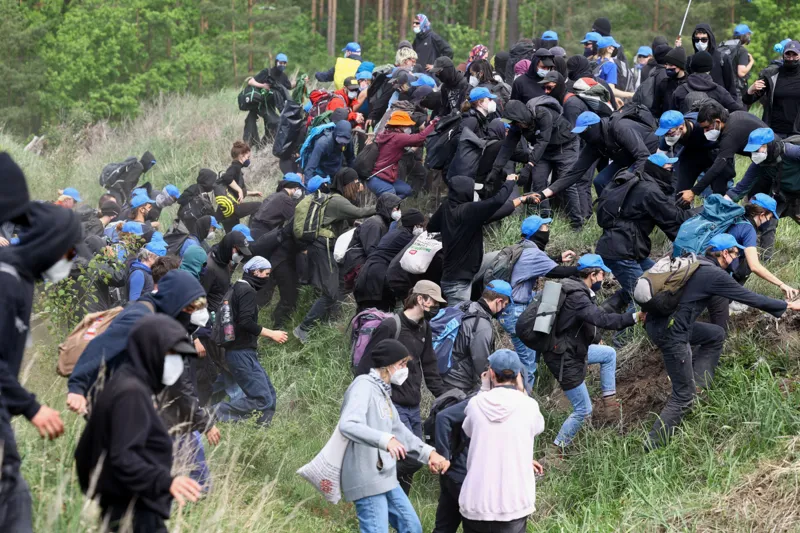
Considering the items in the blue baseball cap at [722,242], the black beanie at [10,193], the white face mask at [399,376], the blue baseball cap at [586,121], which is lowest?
the white face mask at [399,376]

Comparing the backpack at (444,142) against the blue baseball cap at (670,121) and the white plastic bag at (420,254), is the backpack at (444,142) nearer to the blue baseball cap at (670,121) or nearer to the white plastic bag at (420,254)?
the white plastic bag at (420,254)

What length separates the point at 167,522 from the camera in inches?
239

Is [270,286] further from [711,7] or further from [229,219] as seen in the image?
[711,7]

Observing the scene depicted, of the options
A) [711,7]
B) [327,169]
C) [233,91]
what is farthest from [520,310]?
[711,7]

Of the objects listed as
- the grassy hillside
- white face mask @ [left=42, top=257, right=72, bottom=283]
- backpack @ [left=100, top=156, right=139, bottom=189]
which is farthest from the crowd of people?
backpack @ [left=100, top=156, right=139, bottom=189]

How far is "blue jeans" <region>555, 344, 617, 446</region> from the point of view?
29.5 feet

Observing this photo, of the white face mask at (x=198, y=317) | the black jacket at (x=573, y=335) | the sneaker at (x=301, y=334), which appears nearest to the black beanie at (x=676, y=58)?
the black jacket at (x=573, y=335)

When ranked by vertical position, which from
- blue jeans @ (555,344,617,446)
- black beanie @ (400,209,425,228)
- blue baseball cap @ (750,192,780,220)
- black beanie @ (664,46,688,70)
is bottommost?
blue jeans @ (555,344,617,446)

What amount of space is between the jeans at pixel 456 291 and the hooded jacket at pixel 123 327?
390 cm

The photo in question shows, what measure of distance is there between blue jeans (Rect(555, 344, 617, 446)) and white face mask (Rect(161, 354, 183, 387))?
4.72 metres

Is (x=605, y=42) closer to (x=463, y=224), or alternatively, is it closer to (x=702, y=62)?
(x=702, y=62)

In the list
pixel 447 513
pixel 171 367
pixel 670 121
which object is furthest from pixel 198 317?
pixel 670 121

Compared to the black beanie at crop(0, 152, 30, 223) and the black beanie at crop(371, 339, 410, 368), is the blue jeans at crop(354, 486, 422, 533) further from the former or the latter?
the black beanie at crop(0, 152, 30, 223)

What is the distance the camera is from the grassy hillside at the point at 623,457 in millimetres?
6680
